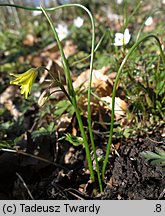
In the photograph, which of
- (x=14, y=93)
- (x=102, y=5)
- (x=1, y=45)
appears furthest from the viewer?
(x=102, y=5)

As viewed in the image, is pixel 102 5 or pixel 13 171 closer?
pixel 13 171

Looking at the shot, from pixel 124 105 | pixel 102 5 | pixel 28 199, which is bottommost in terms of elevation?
pixel 28 199

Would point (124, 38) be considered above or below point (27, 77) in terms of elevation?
above

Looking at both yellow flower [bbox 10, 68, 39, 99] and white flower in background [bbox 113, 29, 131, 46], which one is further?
white flower in background [bbox 113, 29, 131, 46]

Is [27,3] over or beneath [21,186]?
over

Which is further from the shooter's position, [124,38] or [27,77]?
[124,38]

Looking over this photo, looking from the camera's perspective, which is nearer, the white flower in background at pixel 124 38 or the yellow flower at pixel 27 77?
the yellow flower at pixel 27 77

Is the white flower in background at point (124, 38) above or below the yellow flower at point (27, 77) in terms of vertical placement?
above

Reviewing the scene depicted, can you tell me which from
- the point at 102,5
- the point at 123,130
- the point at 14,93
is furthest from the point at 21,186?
the point at 102,5

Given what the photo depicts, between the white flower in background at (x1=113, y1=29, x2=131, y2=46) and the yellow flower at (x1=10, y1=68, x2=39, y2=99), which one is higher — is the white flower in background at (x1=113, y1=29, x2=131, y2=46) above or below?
above
